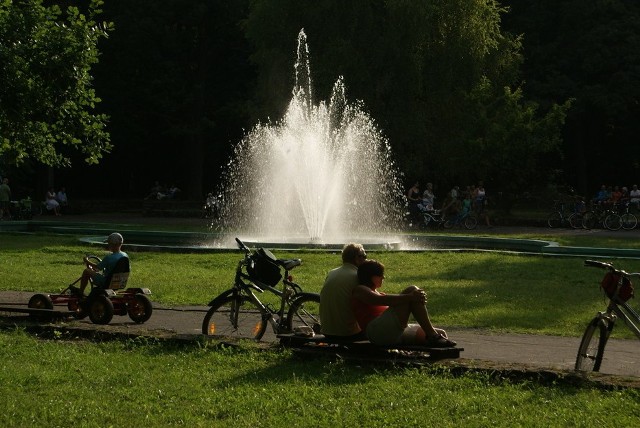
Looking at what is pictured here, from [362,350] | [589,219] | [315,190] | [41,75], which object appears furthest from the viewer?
→ [589,219]

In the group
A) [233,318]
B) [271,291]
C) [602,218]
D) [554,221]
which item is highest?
[602,218]

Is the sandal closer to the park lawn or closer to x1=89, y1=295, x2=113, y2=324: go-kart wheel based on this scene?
the park lawn

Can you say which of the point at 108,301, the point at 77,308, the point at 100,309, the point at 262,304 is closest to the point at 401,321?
the point at 262,304

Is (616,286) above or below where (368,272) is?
above

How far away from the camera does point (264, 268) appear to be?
11172mm

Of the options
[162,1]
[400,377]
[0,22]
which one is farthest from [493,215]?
[400,377]

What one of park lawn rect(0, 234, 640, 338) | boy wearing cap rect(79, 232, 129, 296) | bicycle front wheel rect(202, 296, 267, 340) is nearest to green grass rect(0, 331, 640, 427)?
bicycle front wheel rect(202, 296, 267, 340)

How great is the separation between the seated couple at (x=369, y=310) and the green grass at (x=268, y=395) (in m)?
0.36

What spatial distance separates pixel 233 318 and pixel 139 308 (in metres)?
1.87

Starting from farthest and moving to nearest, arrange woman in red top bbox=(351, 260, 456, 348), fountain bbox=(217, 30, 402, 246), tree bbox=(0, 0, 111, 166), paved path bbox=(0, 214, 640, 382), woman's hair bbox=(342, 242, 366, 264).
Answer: fountain bbox=(217, 30, 402, 246), tree bbox=(0, 0, 111, 166), paved path bbox=(0, 214, 640, 382), woman's hair bbox=(342, 242, 366, 264), woman in red top bbox=(351, 260, 456, 348)

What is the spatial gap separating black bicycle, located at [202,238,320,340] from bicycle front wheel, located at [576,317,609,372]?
280 cm

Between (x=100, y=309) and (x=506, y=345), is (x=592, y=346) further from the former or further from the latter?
(x=100, y=309)

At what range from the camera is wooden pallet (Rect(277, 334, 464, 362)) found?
9.27m

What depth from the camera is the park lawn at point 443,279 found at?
14.1 metres
